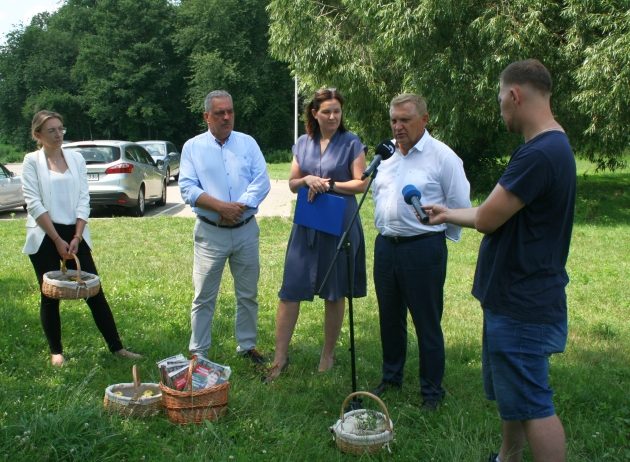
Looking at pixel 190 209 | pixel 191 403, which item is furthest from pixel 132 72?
pixel 191 403

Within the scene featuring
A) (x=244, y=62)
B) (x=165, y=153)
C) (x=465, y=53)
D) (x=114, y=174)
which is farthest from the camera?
(x=244, y=62)

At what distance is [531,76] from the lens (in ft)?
9.57

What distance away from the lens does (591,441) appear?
387cm

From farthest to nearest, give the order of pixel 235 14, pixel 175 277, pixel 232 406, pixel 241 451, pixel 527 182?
pixel 235 14 < pixel 175 277 < pixel 232 406 < pixel 241 451 < pixel 527 182

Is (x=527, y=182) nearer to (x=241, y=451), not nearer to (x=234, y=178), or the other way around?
(x=241, y=451)

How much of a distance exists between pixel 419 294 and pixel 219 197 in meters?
1.64

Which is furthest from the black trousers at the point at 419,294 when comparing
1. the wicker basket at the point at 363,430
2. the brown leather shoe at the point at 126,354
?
the brown leather shoe at the point at 126,354

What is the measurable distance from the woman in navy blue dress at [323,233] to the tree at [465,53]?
352 inches

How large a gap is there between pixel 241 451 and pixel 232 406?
590mm

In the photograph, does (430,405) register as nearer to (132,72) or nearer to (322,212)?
(322,212)

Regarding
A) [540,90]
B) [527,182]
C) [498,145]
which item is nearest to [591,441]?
[527,182]

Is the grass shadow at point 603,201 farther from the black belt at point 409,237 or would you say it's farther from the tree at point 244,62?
the tree at point 244,62

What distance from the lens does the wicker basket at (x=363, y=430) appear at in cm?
A: 364

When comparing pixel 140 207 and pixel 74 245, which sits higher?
pixel 74 245
